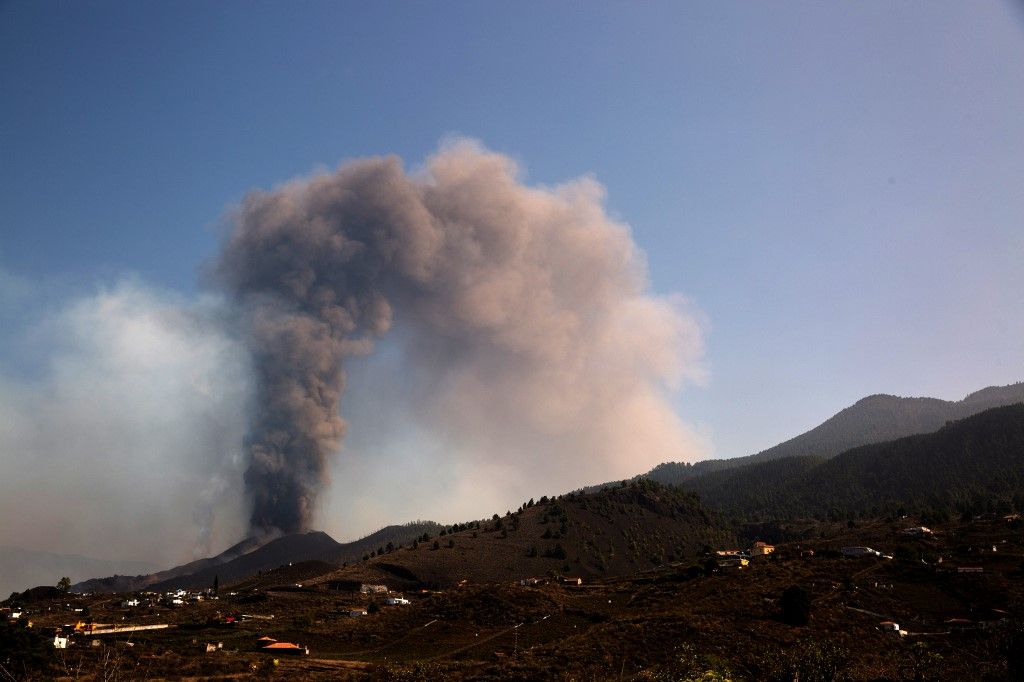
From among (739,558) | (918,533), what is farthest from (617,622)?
(918,533)

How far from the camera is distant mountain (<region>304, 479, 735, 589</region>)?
146750 mm

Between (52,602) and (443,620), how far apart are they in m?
93.6

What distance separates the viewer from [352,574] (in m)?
146

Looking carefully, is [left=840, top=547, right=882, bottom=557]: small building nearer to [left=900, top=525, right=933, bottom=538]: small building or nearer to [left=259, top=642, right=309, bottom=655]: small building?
[left=900, top=525, right=933, bottom=538]: small building

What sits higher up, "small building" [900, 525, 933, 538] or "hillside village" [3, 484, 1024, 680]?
"hillside village" [3, 484, 1024, 680]

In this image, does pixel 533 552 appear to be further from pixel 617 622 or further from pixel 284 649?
pixel 284 649

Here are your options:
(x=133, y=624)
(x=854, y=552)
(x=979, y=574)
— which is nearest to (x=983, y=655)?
(x=979, y=574)

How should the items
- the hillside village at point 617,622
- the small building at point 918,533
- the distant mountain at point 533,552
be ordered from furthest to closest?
the distant mountain at point 533,552, the small building at point 918,533, the hillside village at point 617,622

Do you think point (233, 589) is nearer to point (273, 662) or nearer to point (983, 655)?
point (273, 662)

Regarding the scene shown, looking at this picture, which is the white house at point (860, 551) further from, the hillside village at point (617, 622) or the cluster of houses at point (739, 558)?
the cluster of houses at point (739, 558)

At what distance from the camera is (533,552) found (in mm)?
162250

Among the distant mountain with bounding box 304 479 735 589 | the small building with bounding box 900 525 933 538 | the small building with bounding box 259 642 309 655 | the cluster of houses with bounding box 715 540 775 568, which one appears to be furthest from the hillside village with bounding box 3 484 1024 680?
the distant mountain with bounding box 304 479 735 589

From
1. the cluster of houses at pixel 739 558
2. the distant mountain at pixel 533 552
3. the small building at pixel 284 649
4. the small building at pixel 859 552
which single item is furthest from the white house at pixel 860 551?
the small building at pixel 284 649

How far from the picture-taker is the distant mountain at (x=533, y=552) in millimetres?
146750
